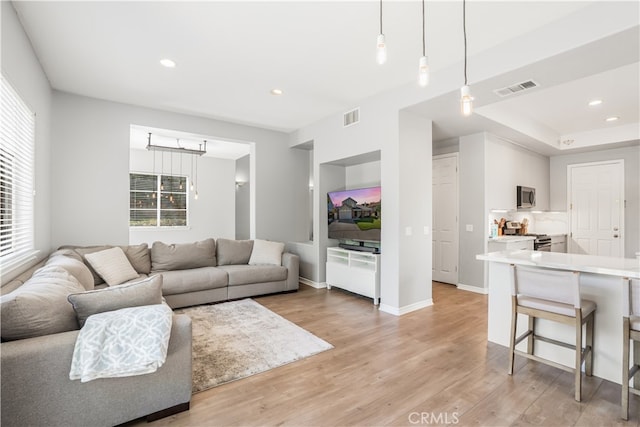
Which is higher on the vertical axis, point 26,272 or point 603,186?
point 603,186

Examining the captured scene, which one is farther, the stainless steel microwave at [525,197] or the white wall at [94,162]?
the stainless steel microwave at [525,197]

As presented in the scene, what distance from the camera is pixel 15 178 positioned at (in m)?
2.79

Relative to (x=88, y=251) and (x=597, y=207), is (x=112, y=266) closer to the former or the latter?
(x=88, y=251)

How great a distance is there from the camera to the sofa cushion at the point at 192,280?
407cm

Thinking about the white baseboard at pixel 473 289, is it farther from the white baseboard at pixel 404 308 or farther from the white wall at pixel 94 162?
the white wall at pixel 94 162

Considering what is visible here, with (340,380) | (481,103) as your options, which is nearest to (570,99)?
(481,103)

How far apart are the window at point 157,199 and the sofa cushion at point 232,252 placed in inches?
151

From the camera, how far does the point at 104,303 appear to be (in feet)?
6.16

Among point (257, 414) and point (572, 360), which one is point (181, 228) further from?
point (572, 360)

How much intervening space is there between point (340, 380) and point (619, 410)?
1845 mm

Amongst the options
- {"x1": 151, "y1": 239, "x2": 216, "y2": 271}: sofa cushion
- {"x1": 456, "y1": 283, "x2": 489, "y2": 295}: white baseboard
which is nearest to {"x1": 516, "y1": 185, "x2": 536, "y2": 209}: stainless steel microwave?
{"x1": 456, "y1": 283, "x2": 489, "y2": 295}: white baseboard

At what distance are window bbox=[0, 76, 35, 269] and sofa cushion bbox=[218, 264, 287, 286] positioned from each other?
2.26 m

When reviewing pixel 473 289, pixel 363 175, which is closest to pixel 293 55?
pixel 363 175

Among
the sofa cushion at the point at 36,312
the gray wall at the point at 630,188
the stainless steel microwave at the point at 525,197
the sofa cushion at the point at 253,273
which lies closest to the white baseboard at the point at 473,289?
the stainless steel microwave at the point at 525,197
